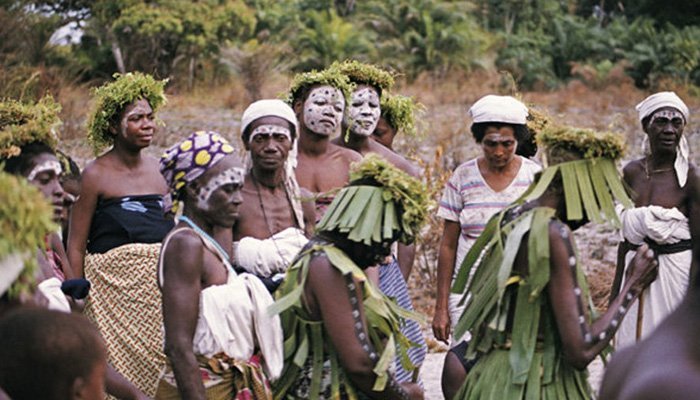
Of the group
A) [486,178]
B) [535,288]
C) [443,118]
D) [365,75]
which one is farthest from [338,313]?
[443,118]

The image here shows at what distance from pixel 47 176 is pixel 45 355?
1858mm

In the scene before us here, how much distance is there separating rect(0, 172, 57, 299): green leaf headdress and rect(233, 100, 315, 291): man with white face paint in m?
2.16

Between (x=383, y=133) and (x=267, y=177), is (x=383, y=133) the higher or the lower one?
the higher one

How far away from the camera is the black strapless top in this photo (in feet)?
21.9

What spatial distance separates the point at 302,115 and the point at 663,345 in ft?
14.5

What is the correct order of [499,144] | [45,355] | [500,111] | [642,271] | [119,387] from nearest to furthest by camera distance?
[45,355], [119,387], [642,271], [500,111], [499,144]

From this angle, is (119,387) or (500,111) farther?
(500,111)

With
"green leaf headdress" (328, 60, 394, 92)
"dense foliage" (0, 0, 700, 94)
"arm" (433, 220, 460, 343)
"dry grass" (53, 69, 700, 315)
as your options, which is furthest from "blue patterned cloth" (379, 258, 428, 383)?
"dense foliage" (0, 0, 700, 94)

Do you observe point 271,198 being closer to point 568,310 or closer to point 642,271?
point 568,310

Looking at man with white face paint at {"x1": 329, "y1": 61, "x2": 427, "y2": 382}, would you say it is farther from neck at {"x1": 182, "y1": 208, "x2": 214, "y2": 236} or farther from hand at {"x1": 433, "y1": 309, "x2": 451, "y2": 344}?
neck at {"x1": 182, "y1": 208, "x2": 214, "y2": 236}

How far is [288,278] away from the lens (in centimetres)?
468

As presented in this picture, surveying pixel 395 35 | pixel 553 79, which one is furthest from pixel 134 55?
pixel 553 79

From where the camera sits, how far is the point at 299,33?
27438 millimetres

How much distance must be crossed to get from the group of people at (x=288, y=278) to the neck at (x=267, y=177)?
0.01m
